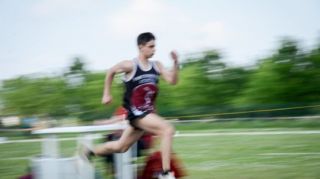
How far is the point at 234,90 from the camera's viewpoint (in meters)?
37.5

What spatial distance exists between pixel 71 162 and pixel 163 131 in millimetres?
1171

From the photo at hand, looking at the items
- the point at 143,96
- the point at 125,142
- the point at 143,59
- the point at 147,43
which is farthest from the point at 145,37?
the point at 125,142

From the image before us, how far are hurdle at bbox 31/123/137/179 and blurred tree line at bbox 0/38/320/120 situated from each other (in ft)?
73.7

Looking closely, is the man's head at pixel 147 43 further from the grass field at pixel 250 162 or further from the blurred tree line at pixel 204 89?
the blurred tree line at pixel 204 89

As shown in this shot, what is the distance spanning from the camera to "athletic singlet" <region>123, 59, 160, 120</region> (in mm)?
5609

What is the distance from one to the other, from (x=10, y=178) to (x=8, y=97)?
1417 inches

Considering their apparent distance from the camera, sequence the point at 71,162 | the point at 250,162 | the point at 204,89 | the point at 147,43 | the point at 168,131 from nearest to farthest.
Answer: the point at 168,131 → the point at 147,43 → the point at 71,162 → the point at 250,162 → the point at 204,89

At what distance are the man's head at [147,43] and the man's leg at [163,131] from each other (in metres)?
0.67

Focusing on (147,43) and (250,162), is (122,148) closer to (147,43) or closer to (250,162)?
(147,43)

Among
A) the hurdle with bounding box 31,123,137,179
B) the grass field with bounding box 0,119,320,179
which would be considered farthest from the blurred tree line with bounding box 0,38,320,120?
the hurdle with bounding box 31,123,137,179

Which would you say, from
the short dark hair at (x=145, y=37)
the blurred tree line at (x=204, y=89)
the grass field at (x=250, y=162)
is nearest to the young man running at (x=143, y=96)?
the short dark hair at (x=145, y=37)

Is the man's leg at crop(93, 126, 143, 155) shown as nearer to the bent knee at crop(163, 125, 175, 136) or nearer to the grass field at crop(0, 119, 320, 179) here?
the bent knee at crop(163, 125, 175, 136)

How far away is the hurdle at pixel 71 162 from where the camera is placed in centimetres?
571

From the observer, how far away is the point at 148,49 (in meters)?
5.71
